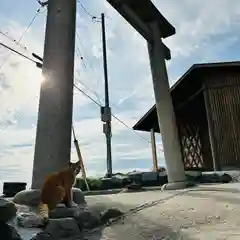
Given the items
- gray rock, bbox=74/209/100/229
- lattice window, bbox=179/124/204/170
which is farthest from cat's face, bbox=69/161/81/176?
lattice window, bbox=179/124/204/170

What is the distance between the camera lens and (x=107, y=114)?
2059 centimetres

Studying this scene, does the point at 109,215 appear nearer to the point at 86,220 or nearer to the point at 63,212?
the point at 86,220

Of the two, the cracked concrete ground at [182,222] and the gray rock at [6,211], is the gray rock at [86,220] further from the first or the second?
the gray rock at [6,211]

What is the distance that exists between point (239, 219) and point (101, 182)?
37.8 ft

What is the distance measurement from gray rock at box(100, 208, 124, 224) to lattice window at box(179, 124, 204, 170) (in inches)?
648

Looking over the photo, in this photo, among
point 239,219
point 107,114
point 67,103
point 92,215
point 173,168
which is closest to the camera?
A: point 239,219

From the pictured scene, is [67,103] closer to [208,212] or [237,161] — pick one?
[208,212]

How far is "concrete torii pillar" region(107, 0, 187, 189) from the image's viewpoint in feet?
42.4

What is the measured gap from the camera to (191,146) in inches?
867

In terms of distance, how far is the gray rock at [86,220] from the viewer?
4.92m

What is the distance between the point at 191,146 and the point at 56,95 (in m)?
16.2

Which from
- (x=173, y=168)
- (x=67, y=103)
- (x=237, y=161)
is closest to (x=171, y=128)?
(x=173, y=168)

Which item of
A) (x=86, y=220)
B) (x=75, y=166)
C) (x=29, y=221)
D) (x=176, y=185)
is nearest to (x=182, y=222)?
(x=86, y=220)

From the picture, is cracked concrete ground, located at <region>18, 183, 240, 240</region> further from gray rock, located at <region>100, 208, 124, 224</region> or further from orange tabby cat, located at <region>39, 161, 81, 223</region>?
orange tabby cat, located at <region>39, 161, 81, 223</region>
